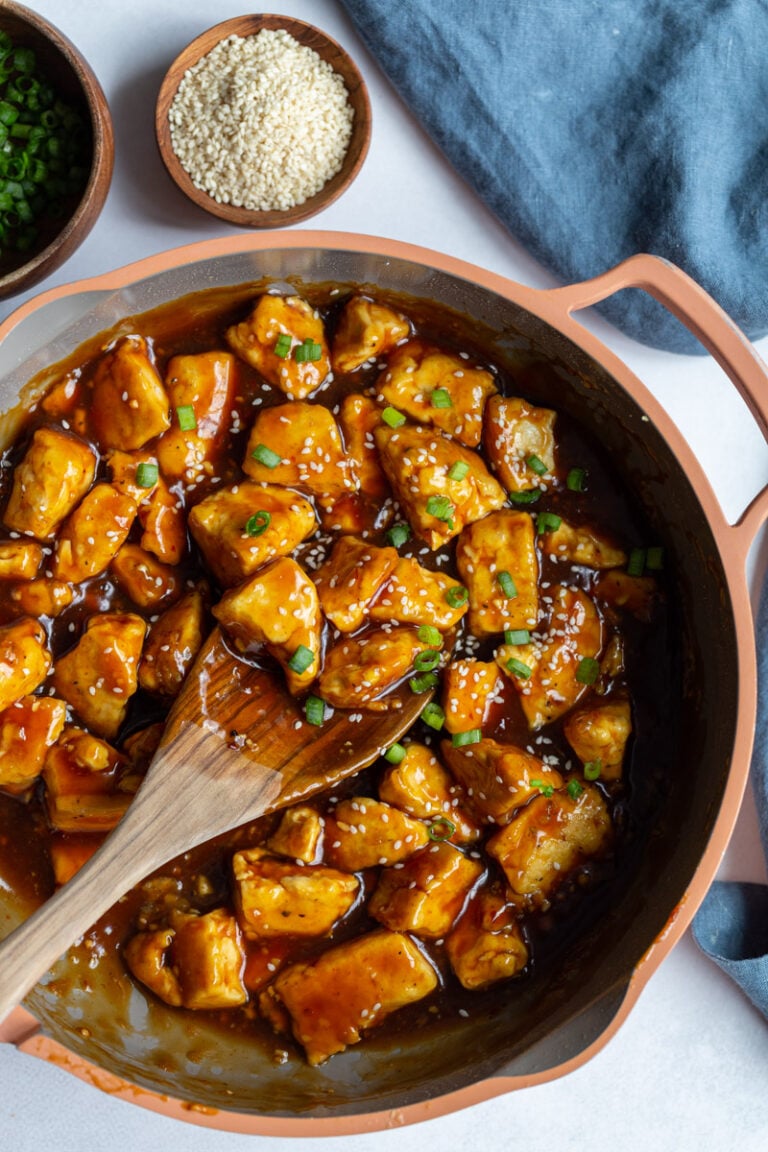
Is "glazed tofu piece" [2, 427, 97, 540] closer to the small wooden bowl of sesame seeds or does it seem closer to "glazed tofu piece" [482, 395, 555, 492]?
the small wooden bowl of sesame seeds

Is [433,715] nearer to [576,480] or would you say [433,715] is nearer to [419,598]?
[419,598]

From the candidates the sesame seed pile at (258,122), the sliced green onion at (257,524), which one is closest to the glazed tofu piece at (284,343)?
the sesame seed pile at (258,122)

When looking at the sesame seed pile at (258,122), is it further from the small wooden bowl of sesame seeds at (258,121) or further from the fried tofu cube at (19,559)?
the fried tofu cube at (19,559)

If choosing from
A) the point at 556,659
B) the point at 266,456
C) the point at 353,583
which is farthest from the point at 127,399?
the point at 556,659

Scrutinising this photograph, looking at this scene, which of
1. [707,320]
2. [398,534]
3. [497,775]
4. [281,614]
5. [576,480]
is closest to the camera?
[707,320]

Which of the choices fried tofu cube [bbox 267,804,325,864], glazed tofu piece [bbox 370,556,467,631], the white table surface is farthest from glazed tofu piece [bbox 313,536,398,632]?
the white table surface
